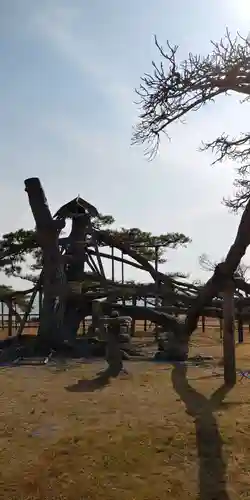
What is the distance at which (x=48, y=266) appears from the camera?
16.0m

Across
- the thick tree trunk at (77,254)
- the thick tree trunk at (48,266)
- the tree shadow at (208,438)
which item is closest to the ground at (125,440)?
the tree shadow at (208,438)

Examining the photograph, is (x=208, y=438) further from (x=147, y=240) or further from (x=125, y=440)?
(x=147, y=240)

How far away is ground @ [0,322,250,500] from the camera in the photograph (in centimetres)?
426

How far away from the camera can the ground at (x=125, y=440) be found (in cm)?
426

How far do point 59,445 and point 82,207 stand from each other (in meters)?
13.1

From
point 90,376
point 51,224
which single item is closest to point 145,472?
point 90,376

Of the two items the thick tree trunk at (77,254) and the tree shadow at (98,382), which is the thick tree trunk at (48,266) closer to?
the thick tree trunk at (77,254)

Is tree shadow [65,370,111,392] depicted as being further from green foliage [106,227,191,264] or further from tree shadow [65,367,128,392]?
green foliage [106,227,191,264]

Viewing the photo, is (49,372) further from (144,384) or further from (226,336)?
(226,336)

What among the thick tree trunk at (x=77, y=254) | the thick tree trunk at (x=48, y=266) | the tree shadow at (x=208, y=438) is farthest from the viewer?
the thick tree trunk at (x=77, y=254)

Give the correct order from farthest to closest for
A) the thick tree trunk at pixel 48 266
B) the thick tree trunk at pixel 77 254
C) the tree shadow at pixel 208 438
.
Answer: the thick tree trunk at pixel 77 254 < the thick tree trunk at pixel 48 266 < the tree shadow at pixel 208 438

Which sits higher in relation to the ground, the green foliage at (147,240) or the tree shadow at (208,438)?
the green foliage at (147,240)

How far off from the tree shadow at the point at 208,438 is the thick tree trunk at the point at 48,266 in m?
6.34

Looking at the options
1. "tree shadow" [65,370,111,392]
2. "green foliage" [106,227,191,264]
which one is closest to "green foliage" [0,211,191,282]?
"green foliage" [106,227,191,264]
